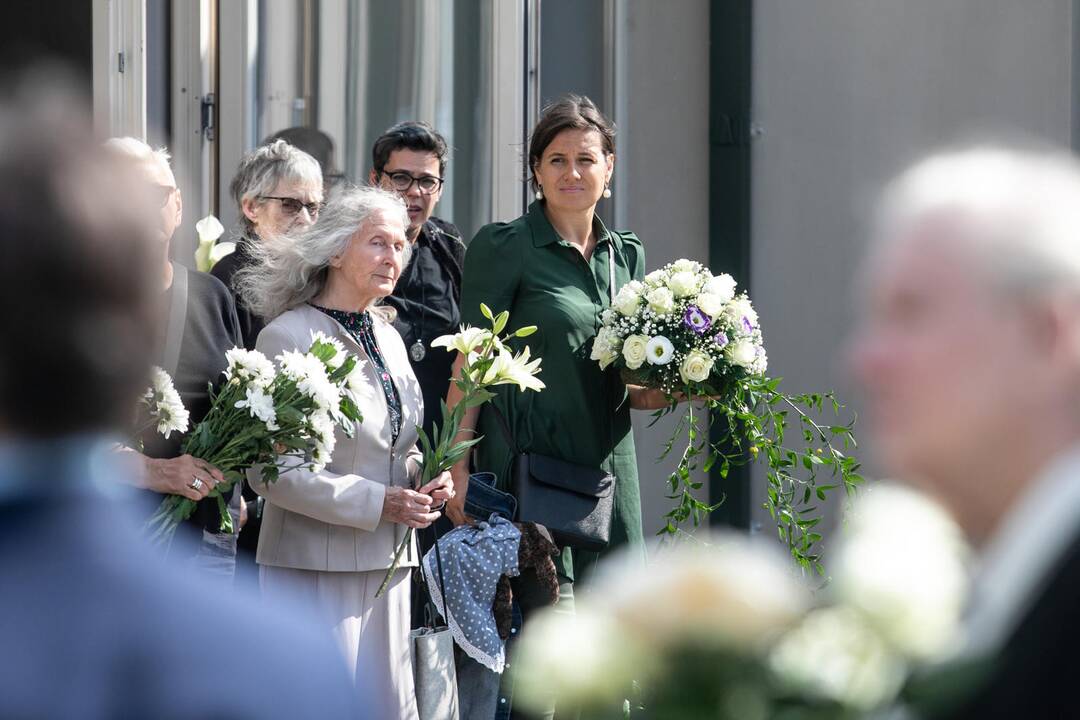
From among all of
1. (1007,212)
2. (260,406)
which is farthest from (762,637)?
(260,406)

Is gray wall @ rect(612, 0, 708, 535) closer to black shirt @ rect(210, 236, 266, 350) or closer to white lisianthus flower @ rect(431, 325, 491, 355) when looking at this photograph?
black shirt @ rect(210, 236, 266, 350)

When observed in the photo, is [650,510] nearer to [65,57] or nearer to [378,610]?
[378,610]

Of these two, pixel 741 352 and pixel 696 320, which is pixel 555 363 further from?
pixel 741 352

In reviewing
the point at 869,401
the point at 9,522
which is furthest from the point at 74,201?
the point at 869,401

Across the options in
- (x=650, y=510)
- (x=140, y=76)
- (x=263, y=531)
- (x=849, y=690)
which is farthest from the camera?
(x=650, y=510)

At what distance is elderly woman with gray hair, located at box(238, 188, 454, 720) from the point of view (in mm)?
4344

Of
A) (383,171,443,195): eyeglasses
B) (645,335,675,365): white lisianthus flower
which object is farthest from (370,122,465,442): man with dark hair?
(645,335,675,365): white lisianthus flower

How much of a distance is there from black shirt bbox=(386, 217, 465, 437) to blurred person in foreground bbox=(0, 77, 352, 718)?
3836mm

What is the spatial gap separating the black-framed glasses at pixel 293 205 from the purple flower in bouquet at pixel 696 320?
→ 1.38 m

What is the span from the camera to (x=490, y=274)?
4.77 meters

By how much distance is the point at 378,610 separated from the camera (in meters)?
4.48

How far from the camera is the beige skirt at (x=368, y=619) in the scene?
4.37m

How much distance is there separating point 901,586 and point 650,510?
5518 millimetres

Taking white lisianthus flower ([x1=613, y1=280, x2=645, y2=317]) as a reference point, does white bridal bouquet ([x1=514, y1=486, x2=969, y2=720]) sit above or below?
above
